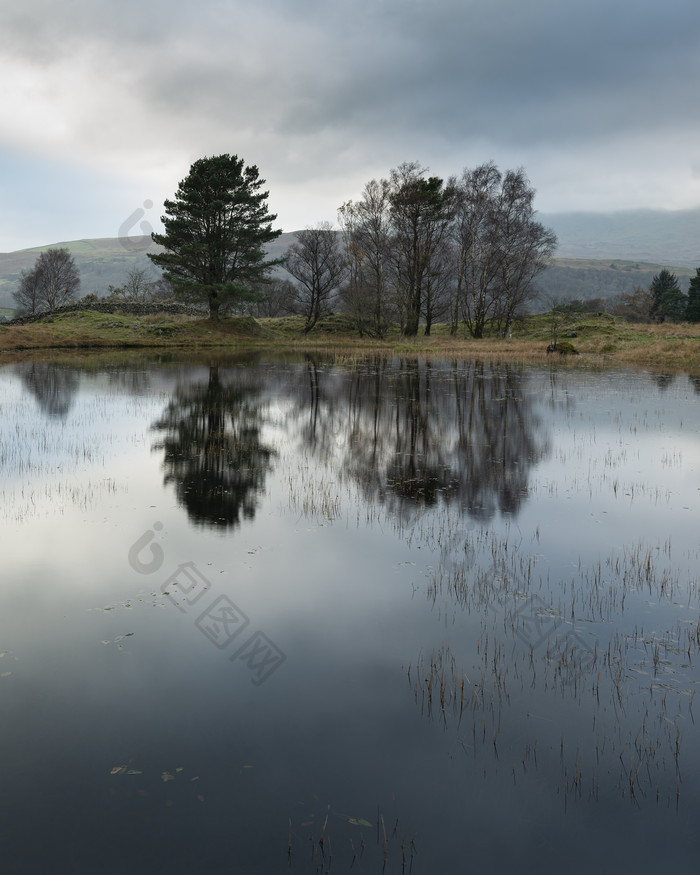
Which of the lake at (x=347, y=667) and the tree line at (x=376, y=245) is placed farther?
the tree line at (x=376, y=245)

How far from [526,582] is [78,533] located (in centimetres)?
640

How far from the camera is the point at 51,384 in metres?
26.5

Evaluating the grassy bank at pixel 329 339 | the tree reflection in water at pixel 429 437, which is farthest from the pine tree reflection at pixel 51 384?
the grassy bank at pixel 329 339

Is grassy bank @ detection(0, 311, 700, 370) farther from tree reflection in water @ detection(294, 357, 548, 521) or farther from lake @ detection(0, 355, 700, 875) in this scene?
lake @ detection(0, 355, 700, 875)

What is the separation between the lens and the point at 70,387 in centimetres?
2572

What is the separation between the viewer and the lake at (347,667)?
3744mm

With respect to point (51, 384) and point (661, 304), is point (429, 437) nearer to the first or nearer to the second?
point (51, 384)

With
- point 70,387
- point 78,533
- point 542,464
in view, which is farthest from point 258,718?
point 70,387

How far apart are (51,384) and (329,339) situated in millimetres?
45106

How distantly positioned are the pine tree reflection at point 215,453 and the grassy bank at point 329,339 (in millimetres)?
26209

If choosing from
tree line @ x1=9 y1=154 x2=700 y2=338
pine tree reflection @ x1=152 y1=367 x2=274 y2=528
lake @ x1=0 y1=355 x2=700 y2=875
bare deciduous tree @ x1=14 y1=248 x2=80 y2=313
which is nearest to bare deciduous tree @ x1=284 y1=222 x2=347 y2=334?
tree line @ x1=9 y1=154 x2=700 y2=338

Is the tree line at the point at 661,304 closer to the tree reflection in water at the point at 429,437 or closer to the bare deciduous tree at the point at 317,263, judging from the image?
the bare deciduous tree at the point at 317,263

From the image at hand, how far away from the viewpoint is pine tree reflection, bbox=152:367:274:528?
1045 centimetres
